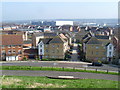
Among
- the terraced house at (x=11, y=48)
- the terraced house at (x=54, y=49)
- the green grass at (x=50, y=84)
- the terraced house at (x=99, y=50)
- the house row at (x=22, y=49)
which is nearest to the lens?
the green grass at (x=50, y=84)

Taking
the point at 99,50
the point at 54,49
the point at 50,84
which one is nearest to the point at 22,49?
the point at 54,49

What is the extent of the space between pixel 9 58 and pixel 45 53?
7.86 m

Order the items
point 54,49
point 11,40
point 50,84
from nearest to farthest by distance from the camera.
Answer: point 50,84 → point 11,40 → point 54,49

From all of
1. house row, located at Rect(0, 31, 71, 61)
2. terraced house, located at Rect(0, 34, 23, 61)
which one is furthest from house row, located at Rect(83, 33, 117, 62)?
terraced house, located at Rect(0, 34, 23, 61)

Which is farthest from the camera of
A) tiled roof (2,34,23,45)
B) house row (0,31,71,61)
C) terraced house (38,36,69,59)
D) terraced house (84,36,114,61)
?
terraced house (38,36,69,59)

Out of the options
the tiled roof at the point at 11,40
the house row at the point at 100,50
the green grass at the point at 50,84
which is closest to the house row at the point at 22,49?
the tiled roof at the point at 11,40

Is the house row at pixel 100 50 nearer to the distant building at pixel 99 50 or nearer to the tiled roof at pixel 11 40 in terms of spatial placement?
the distant building at pixel 99 50

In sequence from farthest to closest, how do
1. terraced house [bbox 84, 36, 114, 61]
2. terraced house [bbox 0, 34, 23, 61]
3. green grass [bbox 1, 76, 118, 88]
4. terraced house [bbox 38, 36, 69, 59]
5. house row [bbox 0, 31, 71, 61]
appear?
1. terraced house [bbox 38, 36, 69, 59]
2. house row [bbox 0, 31, 71, 61]
3. terraced house [bbox 0, 34, 23, 61]
4. terraced house [bbox 84, 36, 114, 61]
5. green grass [bbox 1, 76, 118, 88]

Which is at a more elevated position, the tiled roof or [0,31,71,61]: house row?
the tiled roof

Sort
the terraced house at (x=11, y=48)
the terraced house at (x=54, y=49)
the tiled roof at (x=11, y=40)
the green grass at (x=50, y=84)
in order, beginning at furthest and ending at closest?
the terraced house at (x=54, y=49) < the tiled roof at (x=11, y=40) < the terraced house at (x=11, y=48) < the green grass at (x=50, y=84)

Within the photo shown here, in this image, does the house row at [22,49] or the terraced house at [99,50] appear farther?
the house row at [22,49]

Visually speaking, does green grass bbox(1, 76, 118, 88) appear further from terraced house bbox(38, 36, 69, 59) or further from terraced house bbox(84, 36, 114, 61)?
terraced house bbox(38, 36, 69, 59)

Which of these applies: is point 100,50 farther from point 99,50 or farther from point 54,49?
point 54,49

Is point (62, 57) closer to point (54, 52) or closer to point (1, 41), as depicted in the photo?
point (54, 52)
